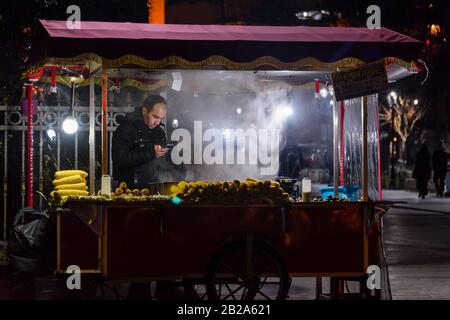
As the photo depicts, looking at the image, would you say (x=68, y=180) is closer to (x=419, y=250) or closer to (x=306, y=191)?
(x=306, y=191)

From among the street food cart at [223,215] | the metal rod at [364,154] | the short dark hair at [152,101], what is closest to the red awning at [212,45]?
the street food cart at [223,215]

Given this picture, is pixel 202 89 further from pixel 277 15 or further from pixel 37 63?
pixel 277 15

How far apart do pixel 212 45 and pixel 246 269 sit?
2.20 m

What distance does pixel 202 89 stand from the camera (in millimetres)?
10930

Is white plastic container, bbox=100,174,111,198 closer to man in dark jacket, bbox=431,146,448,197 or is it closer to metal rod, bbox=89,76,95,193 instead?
metal rod, bbox=89,76,95,193

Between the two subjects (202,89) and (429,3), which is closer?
(202,89)

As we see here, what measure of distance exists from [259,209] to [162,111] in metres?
2.19

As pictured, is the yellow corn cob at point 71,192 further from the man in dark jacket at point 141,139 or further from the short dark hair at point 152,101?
the short dark hair at point 152,101

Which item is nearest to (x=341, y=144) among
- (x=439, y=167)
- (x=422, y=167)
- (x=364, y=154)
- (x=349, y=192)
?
(x=349, y=192)

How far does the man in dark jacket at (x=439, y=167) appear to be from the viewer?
28656 millimetres

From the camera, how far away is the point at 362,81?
8.41 m

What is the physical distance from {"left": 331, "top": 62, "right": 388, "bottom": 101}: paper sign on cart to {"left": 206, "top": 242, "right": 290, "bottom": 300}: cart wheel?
70.7 inches

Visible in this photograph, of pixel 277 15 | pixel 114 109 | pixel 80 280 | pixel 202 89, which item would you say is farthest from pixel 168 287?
pixel 277 15

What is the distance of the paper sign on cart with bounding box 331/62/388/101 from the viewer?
8.32 meters
